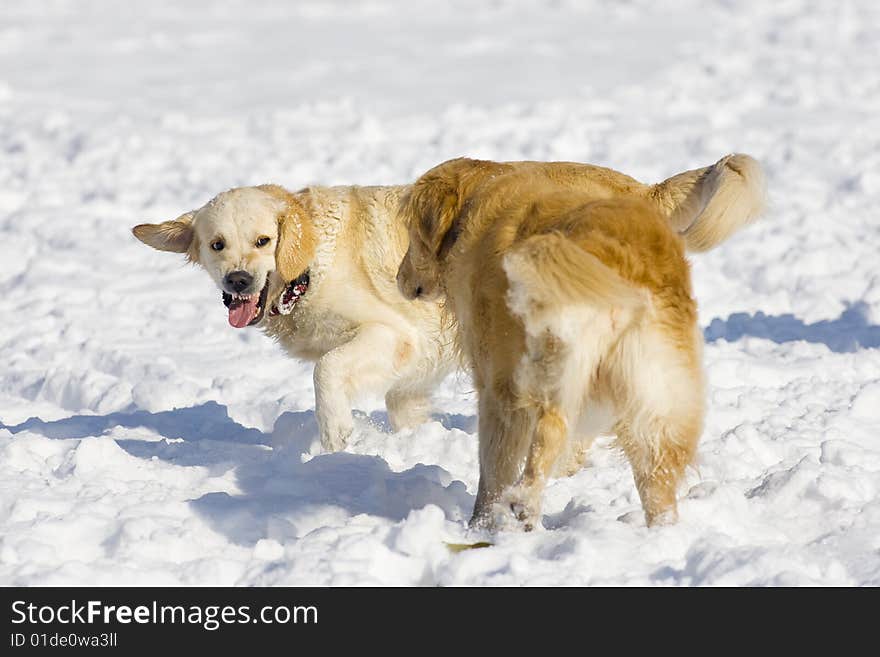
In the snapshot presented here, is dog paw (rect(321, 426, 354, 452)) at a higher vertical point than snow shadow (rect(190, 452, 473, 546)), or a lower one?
higher

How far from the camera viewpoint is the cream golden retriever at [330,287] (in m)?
5.61

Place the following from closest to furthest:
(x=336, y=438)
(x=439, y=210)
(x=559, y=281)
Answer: (x=559, y=281), (x=439, y=210), (x=336, y=438)

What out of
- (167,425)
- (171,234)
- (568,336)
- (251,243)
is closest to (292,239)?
(251,243)

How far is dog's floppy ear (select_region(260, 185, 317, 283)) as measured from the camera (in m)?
5.66

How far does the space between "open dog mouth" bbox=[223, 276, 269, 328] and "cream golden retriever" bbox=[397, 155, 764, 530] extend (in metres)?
1.66

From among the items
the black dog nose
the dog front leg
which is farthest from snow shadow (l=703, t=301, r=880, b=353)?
the black dog nose

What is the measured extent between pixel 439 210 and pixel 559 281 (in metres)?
1.15

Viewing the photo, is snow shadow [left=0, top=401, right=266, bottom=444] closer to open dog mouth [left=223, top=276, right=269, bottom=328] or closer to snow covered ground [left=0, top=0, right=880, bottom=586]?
snow covered ground [left=0, top=0, right=880, bottom=586]

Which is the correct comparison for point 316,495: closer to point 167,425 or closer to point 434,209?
point 434,209

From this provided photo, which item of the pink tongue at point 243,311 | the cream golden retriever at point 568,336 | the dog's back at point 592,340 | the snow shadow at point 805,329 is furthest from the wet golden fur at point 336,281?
the snow shadow at point 805,329

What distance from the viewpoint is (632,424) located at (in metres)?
3.65

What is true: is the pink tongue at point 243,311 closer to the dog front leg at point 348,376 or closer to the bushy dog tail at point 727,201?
the dog front leg at point 348,376

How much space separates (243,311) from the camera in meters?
5.79

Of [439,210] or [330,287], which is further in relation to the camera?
[330,287]
